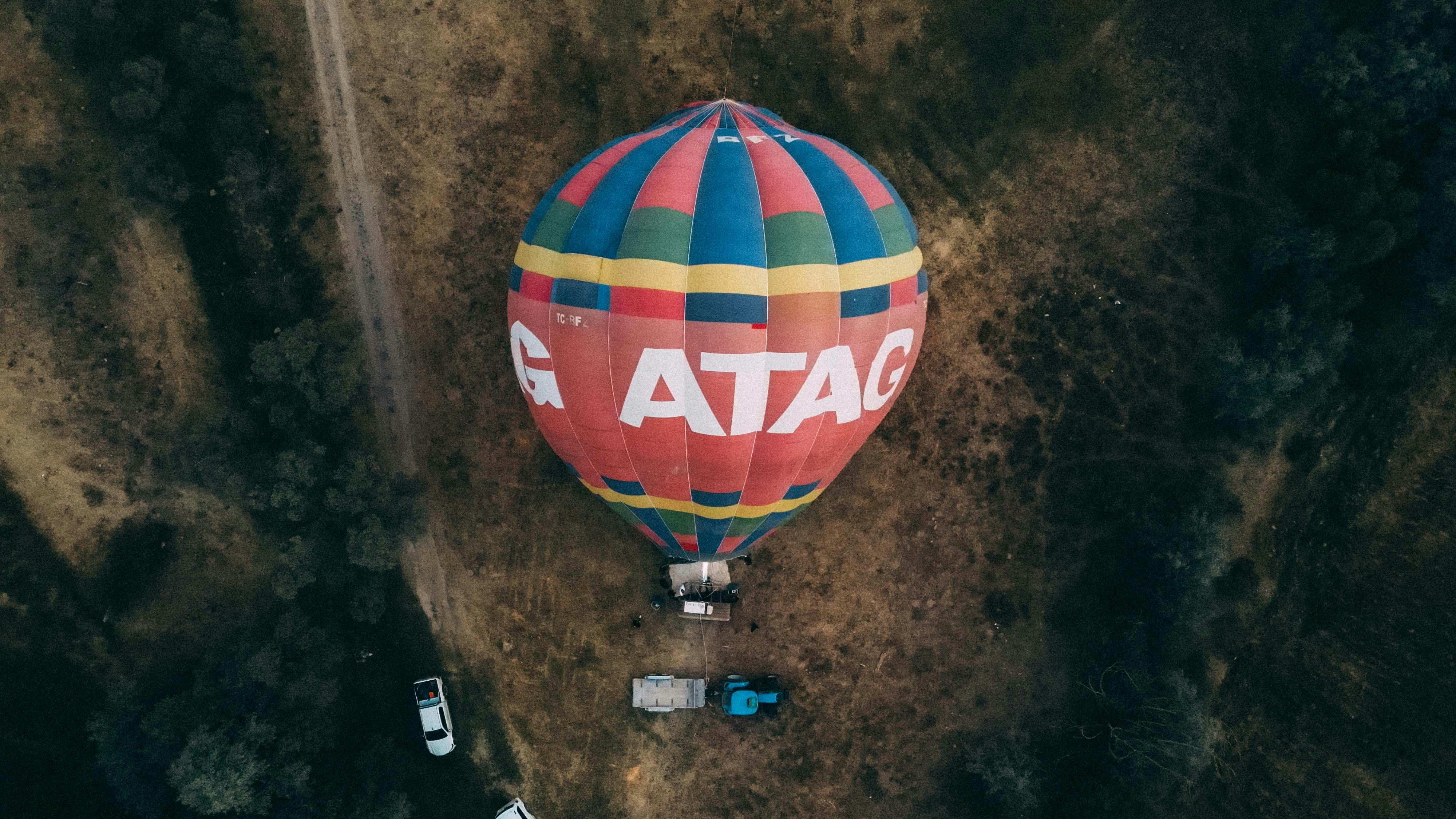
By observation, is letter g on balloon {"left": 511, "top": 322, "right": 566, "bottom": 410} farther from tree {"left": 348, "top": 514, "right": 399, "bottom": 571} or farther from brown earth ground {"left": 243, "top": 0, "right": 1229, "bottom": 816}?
tree {"left": 348, "top": 514, "right": 399, "bottom": 571}

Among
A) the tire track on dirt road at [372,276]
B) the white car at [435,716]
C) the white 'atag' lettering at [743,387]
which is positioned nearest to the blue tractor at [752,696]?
the white car at [435,716]

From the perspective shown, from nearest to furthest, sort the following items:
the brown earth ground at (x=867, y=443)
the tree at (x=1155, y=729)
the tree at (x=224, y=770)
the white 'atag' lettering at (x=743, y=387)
→ the white 'atag' lettering at (x=743, y=387)
the tree at (x=224, y=770)
the tree at (x=1155, y=729)
the brown earth ground at (x=867, y=443)

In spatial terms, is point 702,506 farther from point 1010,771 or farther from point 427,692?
point 1010,771

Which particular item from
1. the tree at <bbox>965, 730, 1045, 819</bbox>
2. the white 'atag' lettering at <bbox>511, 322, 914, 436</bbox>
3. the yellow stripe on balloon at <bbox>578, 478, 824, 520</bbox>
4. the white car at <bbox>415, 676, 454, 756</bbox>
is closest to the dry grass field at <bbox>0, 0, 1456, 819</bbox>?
the tree at <bbox>965, 730, 1045, 819</bbox>

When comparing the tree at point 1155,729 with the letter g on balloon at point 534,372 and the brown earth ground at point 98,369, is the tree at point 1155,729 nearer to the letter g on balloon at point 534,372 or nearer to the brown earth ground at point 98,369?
the letter g on balloon at point 534,372

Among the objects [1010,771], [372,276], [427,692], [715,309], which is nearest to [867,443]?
[715,309]
